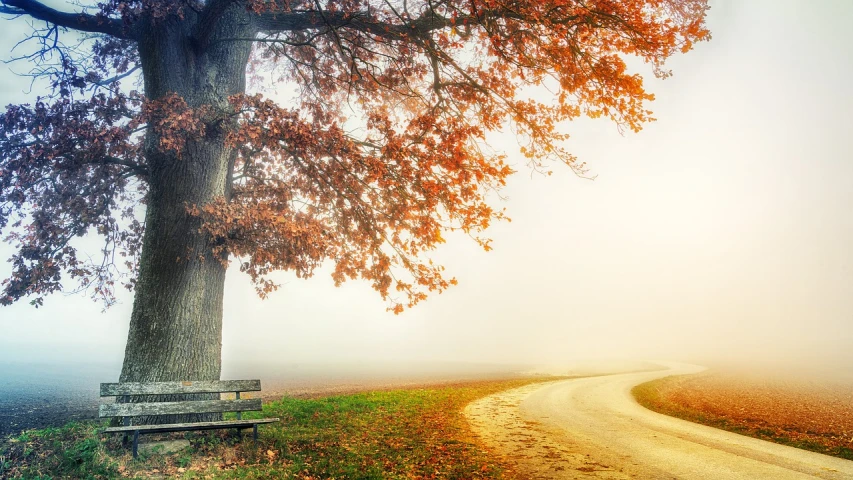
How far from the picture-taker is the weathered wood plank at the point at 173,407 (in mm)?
6523

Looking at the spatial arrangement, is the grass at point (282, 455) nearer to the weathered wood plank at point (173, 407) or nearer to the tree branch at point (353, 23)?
the weathered wood plank at point (173, 407)

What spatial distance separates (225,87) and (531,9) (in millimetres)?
6849

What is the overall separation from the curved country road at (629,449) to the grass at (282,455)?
96 cm

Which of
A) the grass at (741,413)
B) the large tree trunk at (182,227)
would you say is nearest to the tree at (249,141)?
the large tree trunk at (182,227)

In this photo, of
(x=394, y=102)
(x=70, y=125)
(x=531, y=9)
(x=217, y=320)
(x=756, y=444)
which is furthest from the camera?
(x=394, y=102)

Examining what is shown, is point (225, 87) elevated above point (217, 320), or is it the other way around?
point (225, 87)

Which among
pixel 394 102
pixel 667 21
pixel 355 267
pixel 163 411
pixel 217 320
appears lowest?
pixel 163 411

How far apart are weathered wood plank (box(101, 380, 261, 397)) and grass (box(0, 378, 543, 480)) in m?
0.70

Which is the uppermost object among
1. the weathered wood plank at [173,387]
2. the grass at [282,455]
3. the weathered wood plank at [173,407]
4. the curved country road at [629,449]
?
the weathered wood plank at [173,387]

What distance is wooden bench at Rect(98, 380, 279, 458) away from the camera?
6512 mm

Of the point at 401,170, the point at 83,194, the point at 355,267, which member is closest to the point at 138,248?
the point at 83,194

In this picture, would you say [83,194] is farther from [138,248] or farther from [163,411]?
[163,411]

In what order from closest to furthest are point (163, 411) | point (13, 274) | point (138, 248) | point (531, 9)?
point (163, 411), point (531, 9), point (13, 274), point (138, 248)

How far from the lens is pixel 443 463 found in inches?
289
